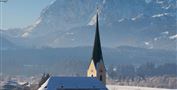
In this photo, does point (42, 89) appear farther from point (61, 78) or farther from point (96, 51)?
point (96, 51)

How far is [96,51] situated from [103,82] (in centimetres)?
371

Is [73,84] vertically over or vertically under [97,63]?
under

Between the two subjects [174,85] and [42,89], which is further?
[174,85]

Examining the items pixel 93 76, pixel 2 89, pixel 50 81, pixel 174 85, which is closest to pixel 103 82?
pixel 93 76

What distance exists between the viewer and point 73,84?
61.9 metres

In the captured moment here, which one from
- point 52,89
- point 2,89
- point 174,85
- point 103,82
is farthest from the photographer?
point 174,85

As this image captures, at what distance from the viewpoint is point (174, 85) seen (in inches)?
7608

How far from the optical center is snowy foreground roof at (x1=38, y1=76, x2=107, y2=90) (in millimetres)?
61344

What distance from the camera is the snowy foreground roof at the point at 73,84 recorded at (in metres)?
61.3

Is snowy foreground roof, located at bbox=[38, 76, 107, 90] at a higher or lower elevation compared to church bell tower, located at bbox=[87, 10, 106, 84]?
lower

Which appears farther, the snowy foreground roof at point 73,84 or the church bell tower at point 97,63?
the church bell tower at point 97,63

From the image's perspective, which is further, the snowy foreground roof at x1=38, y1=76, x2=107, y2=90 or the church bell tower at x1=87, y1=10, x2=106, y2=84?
the church bell tower at x1=87, y1=10, x2=106, y2=84

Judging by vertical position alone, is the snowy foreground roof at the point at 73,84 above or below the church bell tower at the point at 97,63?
below

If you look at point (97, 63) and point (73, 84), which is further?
point (97, 63)
